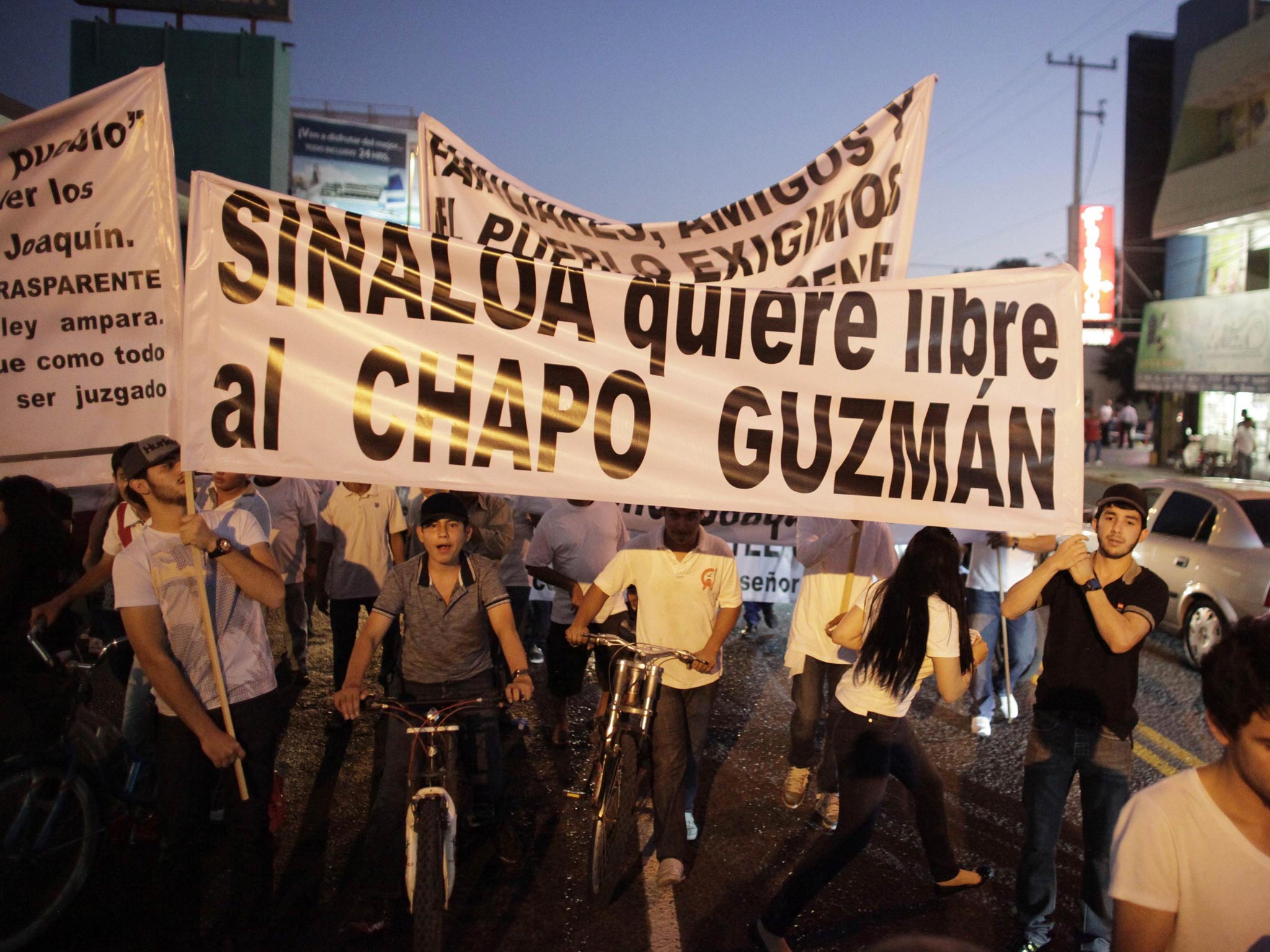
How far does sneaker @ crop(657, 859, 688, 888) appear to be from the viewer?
183 inches

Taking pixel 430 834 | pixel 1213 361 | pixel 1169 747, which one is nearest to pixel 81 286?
pixel 430 834

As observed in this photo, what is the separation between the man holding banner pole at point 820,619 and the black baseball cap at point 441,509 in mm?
2233

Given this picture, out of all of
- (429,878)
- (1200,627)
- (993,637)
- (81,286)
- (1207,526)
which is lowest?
(429,878)

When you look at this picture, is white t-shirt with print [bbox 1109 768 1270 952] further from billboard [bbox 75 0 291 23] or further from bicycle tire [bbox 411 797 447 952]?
billboard [bbox 75 0 291 23]

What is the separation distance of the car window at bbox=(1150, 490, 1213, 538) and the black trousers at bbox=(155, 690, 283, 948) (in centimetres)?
836

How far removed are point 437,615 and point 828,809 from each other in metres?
2.47

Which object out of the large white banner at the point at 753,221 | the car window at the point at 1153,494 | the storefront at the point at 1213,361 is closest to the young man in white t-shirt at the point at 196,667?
the large white banner at the point at 753,221

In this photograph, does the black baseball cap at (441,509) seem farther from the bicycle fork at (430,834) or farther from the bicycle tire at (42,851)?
the bicycle tire at (42,851)

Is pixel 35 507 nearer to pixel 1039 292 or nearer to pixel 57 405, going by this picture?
pixel 57 405

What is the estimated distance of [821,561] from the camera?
575 centimetres

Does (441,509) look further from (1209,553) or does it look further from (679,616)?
(1209,553)

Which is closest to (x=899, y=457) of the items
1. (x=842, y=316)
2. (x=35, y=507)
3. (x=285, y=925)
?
(x=842, y=316)

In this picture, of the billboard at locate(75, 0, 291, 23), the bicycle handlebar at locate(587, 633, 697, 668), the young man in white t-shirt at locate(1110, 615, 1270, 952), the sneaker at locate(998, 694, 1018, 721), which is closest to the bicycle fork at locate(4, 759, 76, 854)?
the bicycle handlebar at locate(587, 633, 697, 668)

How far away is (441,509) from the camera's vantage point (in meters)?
4.36
